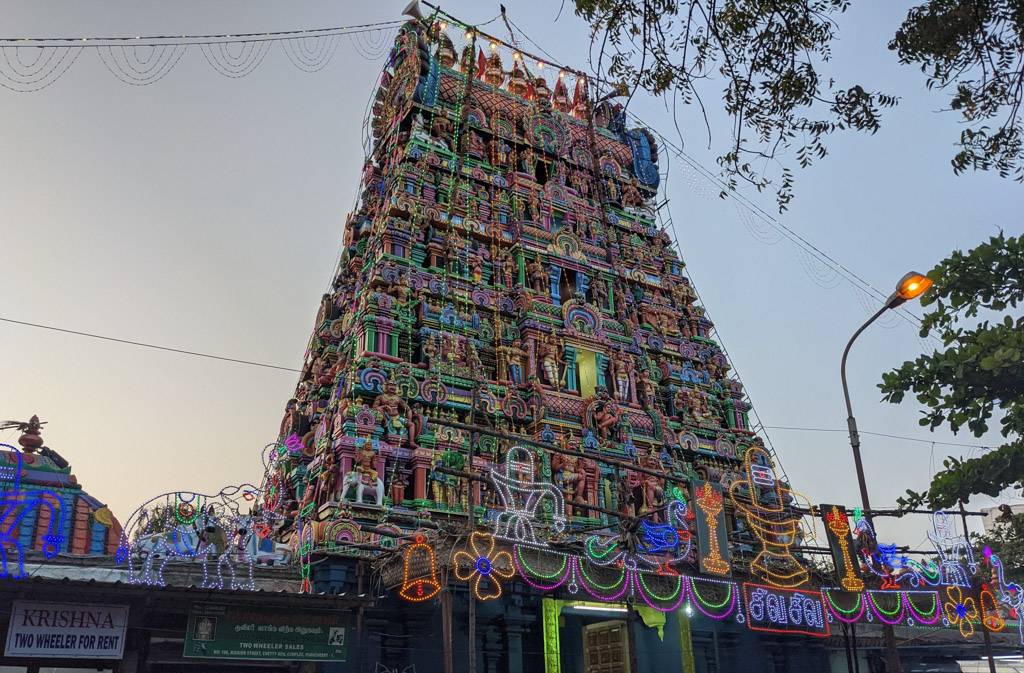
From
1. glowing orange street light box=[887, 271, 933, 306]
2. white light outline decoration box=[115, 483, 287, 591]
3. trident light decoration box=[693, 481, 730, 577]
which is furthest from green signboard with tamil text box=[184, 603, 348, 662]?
glowing orange street light box=[887, 271, 933, 306]

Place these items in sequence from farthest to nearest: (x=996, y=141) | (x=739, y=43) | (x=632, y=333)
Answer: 1. (x=632, y=333)
2. (x=996, y=141)
3. (x=739, y=43)

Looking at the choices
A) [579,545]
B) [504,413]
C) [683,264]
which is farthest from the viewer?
[683,264]

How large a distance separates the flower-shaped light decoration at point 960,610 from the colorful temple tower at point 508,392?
373 cm

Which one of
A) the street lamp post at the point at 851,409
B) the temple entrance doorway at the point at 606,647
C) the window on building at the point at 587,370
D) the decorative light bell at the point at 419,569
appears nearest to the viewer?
the street lamp post at the point at 851,409

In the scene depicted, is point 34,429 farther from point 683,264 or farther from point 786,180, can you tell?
point 683,264

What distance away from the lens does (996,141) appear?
8969 mm

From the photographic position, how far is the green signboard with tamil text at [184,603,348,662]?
14.3 m

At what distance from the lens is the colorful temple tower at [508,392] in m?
17.2

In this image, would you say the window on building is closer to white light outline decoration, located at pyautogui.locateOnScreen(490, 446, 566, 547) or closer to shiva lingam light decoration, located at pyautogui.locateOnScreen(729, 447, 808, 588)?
shiva lingam light decoration, located at pyautogui.locateOnScreen(729, 447, 808, 588)

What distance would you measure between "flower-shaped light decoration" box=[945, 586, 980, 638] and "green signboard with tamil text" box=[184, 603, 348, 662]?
1392 cm

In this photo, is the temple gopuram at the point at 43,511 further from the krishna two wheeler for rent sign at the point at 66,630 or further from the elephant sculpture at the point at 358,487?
the elephant sculpture at the point at 358,487

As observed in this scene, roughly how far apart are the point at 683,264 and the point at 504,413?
1136cm

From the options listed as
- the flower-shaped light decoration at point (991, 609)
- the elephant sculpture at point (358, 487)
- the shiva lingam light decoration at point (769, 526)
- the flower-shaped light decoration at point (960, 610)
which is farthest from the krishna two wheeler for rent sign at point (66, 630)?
the flower-shaped light decoration at point (991, 609)

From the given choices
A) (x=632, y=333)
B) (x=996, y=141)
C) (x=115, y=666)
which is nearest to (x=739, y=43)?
(x=996, y=141)
